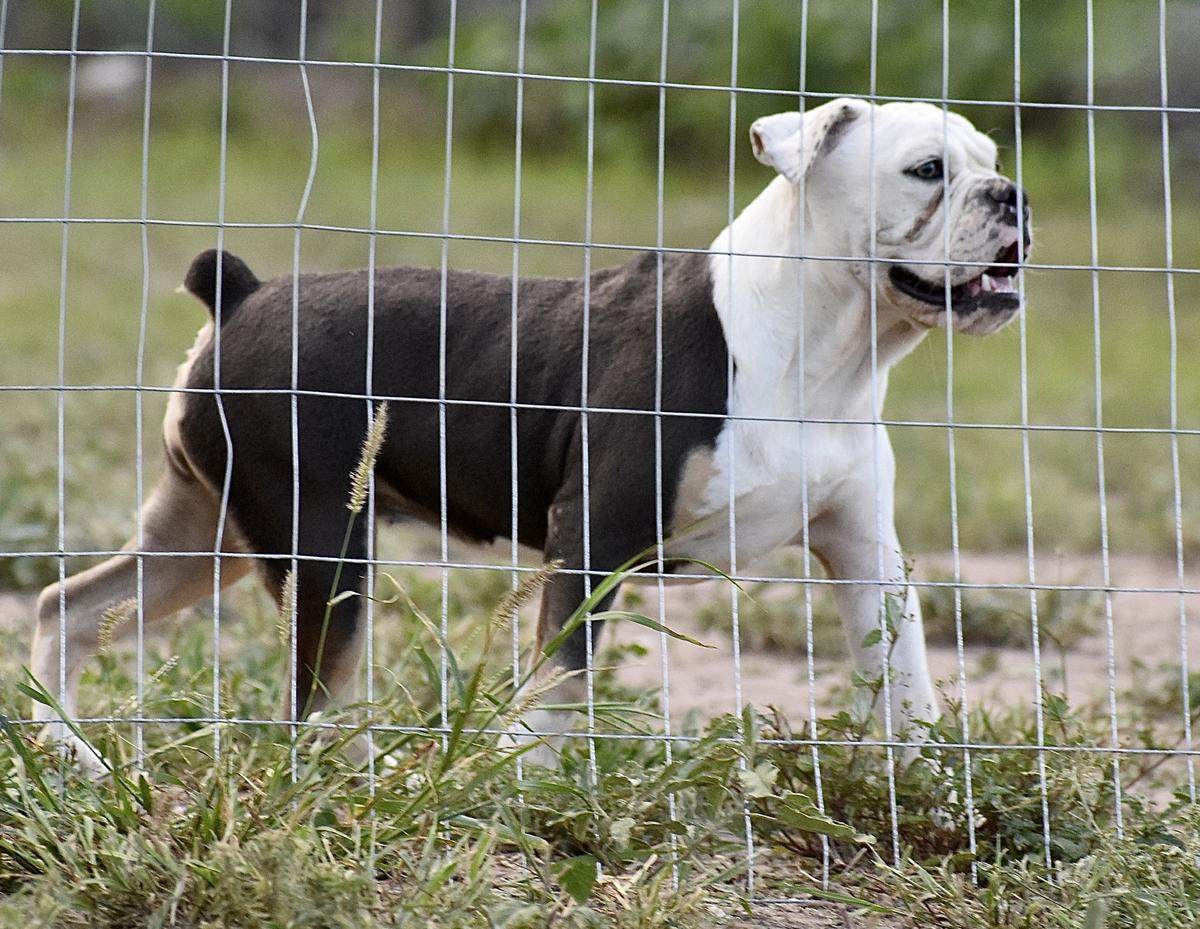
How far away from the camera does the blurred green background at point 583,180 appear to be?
7293mm

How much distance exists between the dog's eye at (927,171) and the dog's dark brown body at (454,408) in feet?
1.66

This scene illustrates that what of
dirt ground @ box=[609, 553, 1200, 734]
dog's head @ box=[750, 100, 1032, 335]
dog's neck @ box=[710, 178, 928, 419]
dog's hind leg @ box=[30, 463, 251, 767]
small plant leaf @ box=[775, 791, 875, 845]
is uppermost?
dog's head @ box=[750, 100, 1032, 335]

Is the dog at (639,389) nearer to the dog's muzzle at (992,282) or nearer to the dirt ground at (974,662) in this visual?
the dog's muzzle at (992,282)

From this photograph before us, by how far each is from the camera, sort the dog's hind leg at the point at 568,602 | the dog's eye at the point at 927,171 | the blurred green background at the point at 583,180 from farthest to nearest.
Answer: the blurred green background at the point at 583,180, the dog's eye at the point at 927,171, the dog's hind leg at the point at 568,602

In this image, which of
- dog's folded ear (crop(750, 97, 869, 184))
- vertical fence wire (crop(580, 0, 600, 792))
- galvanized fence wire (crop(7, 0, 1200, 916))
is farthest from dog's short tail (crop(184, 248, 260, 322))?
dog's folded ear (crop(750, 97, 869, 184))

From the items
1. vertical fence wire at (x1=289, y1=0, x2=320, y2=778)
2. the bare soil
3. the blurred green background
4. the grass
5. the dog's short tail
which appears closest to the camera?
the grass

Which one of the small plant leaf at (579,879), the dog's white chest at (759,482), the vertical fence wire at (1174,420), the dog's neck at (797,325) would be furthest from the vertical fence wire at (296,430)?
the vertical fence wire at (1174,420)

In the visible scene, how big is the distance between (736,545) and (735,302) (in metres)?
0.53

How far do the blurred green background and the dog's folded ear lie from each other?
2.89 m

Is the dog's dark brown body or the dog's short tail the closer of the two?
the dog's dark brown body

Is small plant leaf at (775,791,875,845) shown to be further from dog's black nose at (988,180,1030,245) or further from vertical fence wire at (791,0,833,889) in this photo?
dog's black nose at (988,180,1030,245)

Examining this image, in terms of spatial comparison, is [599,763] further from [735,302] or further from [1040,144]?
[1040,144]

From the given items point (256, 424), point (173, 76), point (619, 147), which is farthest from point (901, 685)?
point (173, 76)

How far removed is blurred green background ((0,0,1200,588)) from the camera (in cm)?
729
